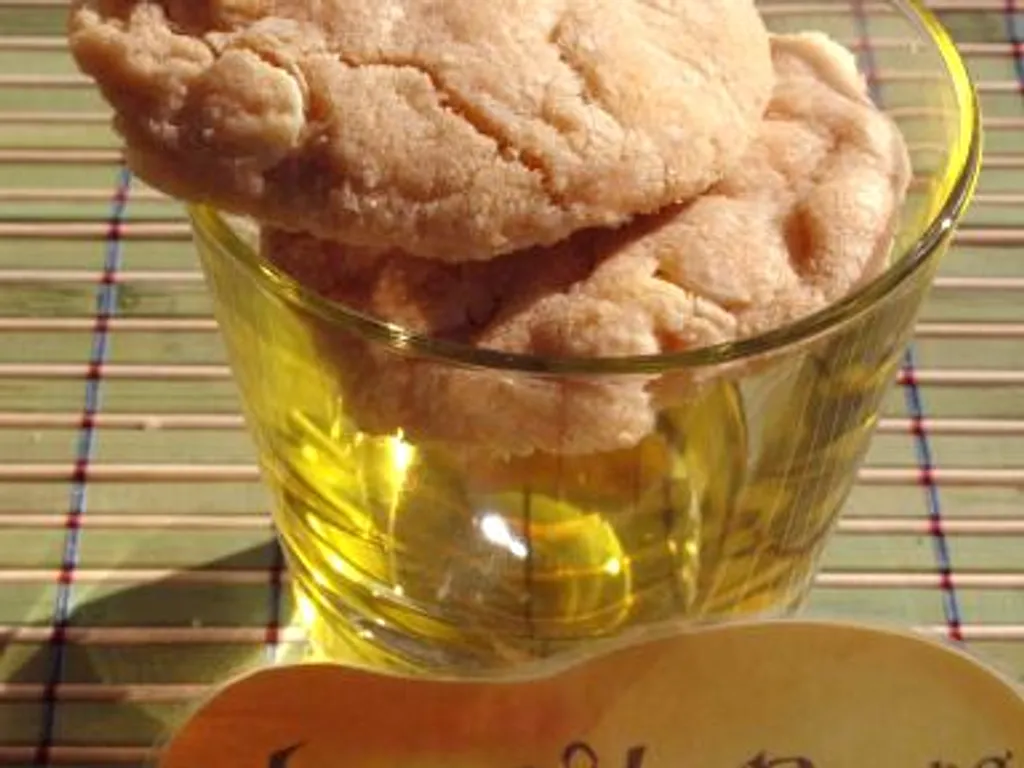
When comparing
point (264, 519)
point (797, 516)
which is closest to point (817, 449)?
point (797, 516)

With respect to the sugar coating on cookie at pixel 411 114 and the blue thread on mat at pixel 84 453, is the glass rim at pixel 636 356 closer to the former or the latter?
the sugar coating on cookie at pixel 411 114

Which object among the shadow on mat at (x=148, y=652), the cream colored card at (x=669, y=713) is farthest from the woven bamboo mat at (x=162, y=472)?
the cream colored card at (x=669, y=713)

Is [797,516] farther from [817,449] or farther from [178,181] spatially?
[178,181]

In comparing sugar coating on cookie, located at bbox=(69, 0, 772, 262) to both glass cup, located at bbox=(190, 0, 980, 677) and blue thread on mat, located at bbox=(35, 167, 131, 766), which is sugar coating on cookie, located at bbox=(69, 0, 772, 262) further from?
blue thread on mat, located at bbox=(35, 167, 131, 766)

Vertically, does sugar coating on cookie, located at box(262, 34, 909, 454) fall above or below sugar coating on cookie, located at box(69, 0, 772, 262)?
below

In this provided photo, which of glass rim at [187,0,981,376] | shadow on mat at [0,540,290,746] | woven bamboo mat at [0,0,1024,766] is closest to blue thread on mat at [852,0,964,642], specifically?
woven bamboo mat at [0,0,1024,766]

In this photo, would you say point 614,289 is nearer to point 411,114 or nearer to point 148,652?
point 411,114

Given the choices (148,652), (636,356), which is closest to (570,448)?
(636,356)

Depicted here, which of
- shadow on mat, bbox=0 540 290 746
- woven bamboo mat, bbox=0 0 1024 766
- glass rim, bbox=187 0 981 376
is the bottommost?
shadow on mat, bbox=0 540 290 746

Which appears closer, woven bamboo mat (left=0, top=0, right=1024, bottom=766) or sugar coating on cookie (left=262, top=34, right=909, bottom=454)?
sugar coating on cookie (left=262, top=34, right=909, bottom=454)
